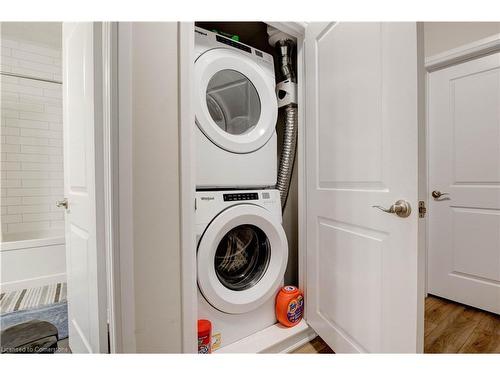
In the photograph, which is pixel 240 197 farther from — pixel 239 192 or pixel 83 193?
pixel 83 193

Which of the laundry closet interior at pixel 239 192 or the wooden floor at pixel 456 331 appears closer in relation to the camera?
the laundry closet interior at pixel 239 192

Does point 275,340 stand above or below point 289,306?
below

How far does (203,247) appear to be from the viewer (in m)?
1.09

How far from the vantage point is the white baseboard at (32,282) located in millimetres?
1983

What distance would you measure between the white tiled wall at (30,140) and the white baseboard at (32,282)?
30.4 inches

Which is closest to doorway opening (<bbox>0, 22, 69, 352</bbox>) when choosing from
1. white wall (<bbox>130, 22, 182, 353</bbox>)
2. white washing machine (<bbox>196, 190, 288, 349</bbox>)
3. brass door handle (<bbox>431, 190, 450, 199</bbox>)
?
white washing machine (<bbox>196, 190, 288, 349</bbox>)

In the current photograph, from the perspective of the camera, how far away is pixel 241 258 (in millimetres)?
1373

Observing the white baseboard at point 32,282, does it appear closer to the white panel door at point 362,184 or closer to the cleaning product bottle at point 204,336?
the cleaning product bottle at point 204,336

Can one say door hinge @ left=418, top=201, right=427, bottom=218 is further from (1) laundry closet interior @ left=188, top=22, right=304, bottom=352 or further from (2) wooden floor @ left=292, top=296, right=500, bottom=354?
(2) wooden floor @ left=292, top=296, right=500, bottom=354

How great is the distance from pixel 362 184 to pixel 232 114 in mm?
753

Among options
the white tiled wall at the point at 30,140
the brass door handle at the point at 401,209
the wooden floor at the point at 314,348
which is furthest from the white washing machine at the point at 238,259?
the white tiled wall at the point at 30,140

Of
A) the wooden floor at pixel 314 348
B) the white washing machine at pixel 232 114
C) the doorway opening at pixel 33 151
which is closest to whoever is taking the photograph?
the white washing machine at pixel 232 114

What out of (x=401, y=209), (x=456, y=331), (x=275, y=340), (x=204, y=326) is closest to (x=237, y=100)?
(x=401, y=209)
